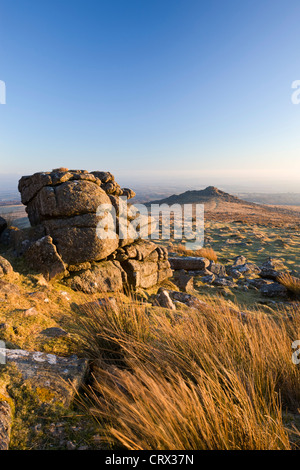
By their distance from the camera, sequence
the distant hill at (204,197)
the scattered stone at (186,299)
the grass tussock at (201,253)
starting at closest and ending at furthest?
1. the scattered stone at (186,299)
2. the grass tussock at (201,253)
3. the distant hill at (204,197)

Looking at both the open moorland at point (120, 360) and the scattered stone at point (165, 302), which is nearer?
the open moorland at point (120, 360)

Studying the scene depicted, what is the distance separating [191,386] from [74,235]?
4690 mm

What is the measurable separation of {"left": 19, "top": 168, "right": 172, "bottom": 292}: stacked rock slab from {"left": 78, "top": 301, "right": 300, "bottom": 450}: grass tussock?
267cm

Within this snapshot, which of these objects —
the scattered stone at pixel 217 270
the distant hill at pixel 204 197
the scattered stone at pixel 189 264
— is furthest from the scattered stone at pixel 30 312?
the distant hill at pixel 204 197

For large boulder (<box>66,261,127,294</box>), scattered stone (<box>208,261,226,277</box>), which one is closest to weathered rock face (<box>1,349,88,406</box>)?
large boulder (<box>66,261,127,294</box>)

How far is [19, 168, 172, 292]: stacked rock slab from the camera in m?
5.38

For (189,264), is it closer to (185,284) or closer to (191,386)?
(185,284)

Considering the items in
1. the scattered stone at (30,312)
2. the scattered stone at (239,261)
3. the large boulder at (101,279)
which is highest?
the scattered stone at (30,312)

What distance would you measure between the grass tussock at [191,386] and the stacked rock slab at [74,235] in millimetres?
2674

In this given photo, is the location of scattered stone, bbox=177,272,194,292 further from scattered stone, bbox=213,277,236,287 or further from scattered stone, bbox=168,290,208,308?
scattered stone, bbox=168,290,208,308

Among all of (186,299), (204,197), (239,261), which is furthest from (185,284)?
(204,197)

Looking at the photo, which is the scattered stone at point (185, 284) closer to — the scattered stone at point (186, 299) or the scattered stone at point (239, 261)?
the scattered stone at point (186, 299)

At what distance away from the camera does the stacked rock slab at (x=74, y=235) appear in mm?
5375
